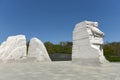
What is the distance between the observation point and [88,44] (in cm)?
1259

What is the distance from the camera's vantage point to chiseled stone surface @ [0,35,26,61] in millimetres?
16031

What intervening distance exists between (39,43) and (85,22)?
542cm

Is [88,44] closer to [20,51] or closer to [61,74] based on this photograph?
[61,74]

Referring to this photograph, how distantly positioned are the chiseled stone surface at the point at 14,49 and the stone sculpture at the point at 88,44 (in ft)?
16.1

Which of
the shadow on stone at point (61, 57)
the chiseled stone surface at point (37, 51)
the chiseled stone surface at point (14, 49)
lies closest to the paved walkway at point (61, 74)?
the chiseled stone surface at point (14, 49)

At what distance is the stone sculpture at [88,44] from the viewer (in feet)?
39.7

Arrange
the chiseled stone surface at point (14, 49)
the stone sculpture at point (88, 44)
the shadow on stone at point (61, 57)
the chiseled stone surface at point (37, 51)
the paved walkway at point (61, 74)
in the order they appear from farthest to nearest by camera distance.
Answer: the shadow on stone at point (61, 57)
the chiseled stone surface at point (37, 51)
the chiseled stone surface at point (14, 49)
the stone sculpture at point (88, 44)
the paved walkway at point (61, 74)

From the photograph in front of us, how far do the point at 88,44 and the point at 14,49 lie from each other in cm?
678

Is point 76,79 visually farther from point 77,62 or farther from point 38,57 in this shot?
point 38,57

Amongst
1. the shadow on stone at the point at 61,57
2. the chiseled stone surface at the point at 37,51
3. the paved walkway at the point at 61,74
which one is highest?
the chiseled stone surface at the point at 37,51

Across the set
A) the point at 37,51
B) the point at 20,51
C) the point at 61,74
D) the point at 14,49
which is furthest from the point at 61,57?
the point at 61,74

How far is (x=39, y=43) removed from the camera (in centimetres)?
1688

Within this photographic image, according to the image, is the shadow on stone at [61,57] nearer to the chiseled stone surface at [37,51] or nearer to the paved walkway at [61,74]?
the chiseled stone surface at [37,51]

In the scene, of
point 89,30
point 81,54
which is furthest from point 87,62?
point 89,30
